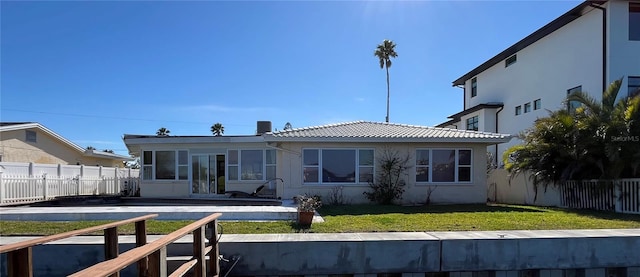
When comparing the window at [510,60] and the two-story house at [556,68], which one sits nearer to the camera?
the two-story house at [556,68]

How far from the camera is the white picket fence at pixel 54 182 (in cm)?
1402

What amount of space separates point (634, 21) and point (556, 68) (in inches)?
141

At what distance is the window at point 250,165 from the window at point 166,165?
202cm

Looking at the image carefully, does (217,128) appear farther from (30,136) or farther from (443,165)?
(443,165)


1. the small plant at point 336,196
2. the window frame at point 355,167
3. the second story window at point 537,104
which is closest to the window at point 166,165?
the window frame at point 355,167

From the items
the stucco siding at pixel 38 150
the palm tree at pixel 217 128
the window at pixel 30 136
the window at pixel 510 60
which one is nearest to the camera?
the stucco siding at pixel 38 150

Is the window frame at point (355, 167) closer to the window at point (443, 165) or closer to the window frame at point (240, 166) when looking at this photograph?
the window at point (443, 165)

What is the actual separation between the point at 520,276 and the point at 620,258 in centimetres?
176

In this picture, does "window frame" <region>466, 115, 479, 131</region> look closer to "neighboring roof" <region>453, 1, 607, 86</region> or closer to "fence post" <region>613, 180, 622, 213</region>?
"neighboring roof" <region>453, 1, 607, 86</region>

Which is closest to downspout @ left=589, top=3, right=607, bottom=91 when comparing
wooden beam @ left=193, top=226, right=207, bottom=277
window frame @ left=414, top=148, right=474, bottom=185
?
window frame @ left=414, top=148, right=474, bottom=185

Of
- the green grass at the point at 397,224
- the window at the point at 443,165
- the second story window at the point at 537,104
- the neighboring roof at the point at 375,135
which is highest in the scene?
the second story window at the point at 537,104

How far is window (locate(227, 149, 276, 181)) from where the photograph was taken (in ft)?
54.3

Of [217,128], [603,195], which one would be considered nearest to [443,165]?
[603,195]

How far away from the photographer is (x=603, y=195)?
457 inches
